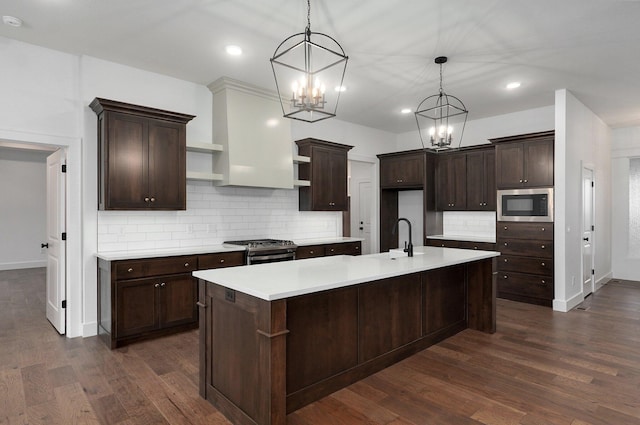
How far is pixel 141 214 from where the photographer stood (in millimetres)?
4473

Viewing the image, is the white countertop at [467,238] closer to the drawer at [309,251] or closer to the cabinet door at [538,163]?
the cabinet door at [538,163]

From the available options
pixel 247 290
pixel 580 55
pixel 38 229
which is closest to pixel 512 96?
pixel 580 55

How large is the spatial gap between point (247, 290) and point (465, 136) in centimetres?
608

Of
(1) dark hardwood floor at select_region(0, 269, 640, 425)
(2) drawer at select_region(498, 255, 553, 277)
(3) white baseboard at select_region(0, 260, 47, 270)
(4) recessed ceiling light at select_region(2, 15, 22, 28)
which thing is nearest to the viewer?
(1) dark hardwood floor at select_region(0, 269, 640, 425)

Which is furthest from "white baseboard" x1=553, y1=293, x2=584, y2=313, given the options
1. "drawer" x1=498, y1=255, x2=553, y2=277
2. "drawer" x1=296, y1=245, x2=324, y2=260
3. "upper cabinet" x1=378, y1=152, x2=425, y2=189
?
"drawer" x1=296, y1=245, x2=324, y2=260

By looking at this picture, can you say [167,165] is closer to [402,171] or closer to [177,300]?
[177,300]

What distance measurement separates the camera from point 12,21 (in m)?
3.30

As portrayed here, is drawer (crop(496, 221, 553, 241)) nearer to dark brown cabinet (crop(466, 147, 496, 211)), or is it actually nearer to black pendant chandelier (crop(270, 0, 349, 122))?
dark brown cabinet (crop(466, 147, 496, 211))

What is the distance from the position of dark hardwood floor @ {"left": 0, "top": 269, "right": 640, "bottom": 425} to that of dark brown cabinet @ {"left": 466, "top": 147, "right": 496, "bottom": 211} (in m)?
2.44

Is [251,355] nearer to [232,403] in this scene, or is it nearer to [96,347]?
[232,403]

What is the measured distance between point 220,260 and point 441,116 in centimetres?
300

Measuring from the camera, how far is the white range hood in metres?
4.80

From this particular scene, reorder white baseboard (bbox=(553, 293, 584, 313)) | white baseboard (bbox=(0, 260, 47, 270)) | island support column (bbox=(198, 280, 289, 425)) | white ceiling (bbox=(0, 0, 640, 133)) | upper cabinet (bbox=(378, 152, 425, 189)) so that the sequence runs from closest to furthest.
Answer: island support column (bbox=(198, 280, 289, 425)), white ceiling (bbox=(0, 0, 640, 133)), white baseboard (bbox=(553, 293, 584, 313)), upper cabinet (bbox=(378, 152, 425, 189)), white baseboard (bbox=(0, 260, 47, 270))

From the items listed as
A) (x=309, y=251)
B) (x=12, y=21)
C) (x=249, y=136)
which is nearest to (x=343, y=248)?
(x=309, y=251)
